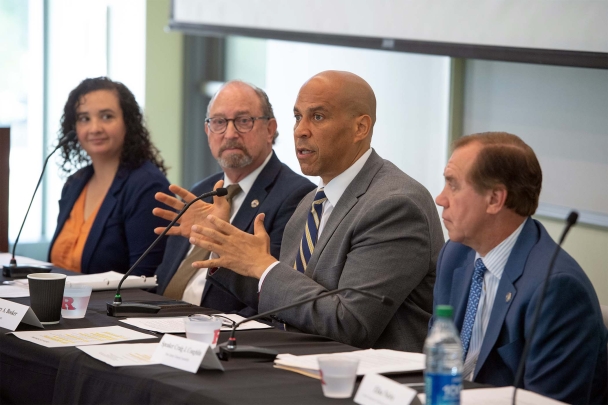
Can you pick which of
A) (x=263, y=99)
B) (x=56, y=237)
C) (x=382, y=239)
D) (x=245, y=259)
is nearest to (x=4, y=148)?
(x=56, y=237)

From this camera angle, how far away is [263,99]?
10.5 feet

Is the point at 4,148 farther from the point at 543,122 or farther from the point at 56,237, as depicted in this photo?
the point at 543,122

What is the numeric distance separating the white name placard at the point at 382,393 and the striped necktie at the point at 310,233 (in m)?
1.00

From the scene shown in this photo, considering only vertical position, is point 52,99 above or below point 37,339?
above

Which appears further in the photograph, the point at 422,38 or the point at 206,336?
the point at 422,38

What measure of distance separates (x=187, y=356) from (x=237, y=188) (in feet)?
4.84

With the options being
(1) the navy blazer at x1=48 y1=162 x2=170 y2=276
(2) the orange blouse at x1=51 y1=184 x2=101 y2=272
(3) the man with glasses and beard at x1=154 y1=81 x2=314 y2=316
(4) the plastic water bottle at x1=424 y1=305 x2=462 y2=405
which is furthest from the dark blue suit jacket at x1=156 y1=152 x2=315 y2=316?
(4) the plastic water bottle at x1=424 y1=305 x2=462 y2=405

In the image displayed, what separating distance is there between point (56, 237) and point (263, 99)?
1.15m

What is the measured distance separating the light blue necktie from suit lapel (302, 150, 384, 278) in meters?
0.53

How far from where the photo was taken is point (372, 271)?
2.18 meters

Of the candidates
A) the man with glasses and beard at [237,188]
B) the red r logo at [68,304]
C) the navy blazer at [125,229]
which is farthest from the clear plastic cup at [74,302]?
the navy blazer at [125,229]

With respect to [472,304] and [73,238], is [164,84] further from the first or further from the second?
[472,304]

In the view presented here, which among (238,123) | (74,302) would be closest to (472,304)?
(74,302)

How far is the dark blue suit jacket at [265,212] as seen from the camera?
2.81m
